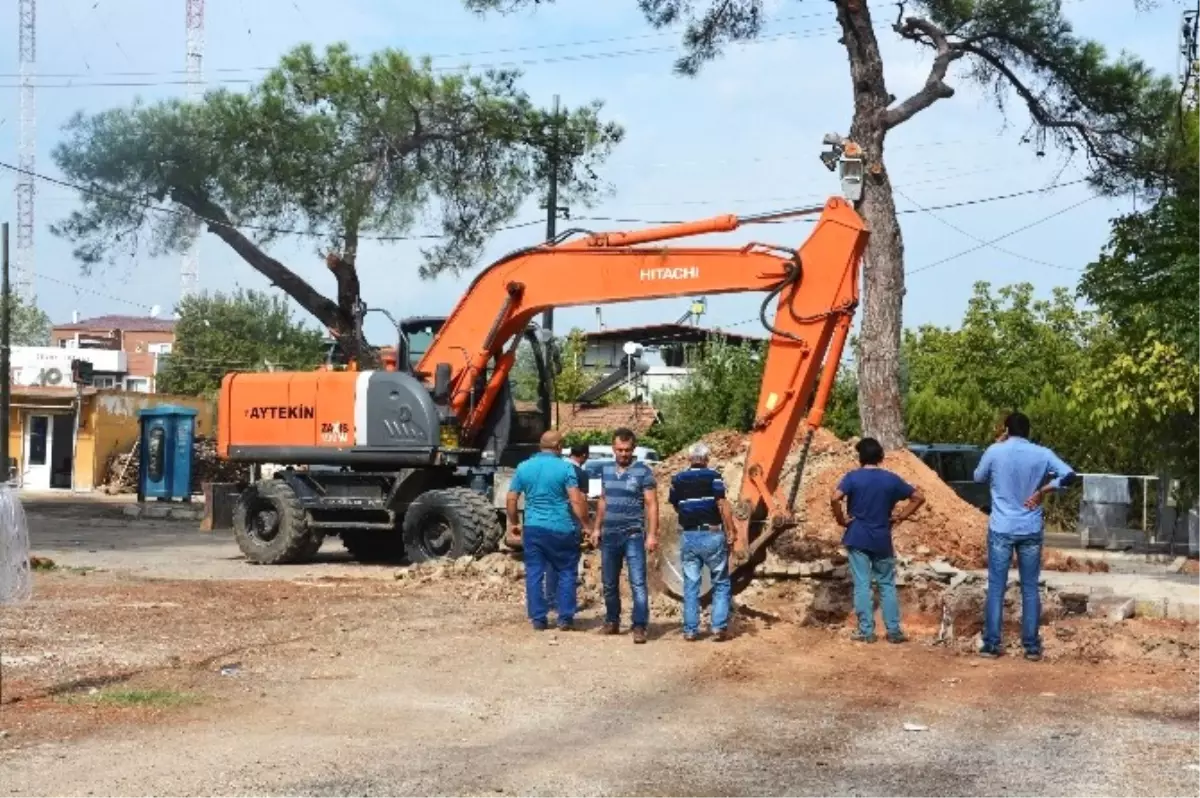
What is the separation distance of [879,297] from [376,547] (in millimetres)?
8003

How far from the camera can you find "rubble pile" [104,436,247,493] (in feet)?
140

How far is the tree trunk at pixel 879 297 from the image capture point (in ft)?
76.7

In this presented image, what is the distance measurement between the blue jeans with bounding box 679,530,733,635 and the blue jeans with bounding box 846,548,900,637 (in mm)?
1038

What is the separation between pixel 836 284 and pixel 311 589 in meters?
6.27

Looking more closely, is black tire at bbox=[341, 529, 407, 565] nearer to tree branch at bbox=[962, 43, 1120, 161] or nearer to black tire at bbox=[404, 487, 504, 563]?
black tire at bbox=[404, 487, 504, 563]

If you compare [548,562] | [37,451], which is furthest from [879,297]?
[37,451]

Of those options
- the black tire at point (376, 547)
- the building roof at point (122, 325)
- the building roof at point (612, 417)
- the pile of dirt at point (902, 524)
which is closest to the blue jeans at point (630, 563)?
the pile of dirt at point (902, 524)

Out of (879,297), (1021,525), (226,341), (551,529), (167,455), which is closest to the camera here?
(1021,525)

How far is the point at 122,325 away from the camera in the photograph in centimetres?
11138

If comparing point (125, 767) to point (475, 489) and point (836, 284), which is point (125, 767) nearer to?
point (836, 284)

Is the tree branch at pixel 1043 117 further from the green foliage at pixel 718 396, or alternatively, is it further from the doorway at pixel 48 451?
the doorway at pixel 48 451

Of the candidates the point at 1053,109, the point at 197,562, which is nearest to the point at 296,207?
the point at 197,562

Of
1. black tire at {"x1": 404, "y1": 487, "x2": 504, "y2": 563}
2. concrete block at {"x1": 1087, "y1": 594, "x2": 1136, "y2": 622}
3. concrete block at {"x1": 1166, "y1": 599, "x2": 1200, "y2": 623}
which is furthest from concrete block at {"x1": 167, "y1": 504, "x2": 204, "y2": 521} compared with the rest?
concrete block at {"x1": 1166, "y1": 599, "x2": 1200, "y2": 623}

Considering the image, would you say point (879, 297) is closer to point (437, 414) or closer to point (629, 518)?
point (437, 414)
